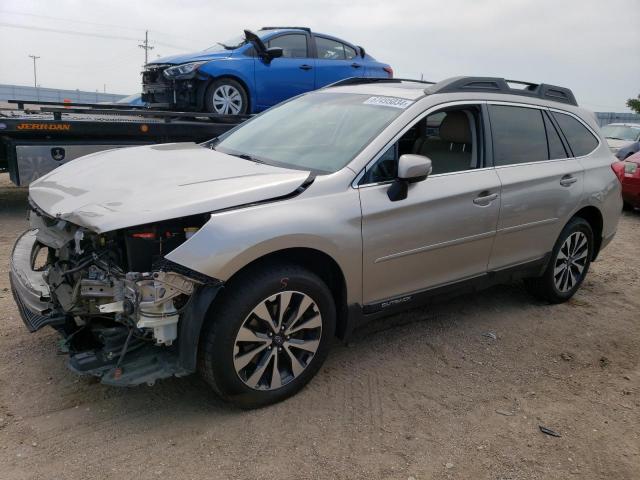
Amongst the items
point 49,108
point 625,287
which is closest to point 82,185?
point 49,108

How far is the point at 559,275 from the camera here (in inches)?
192

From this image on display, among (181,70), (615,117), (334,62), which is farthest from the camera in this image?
(615,117)

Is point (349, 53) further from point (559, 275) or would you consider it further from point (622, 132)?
point (622, 132)

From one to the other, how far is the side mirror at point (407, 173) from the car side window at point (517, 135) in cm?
100

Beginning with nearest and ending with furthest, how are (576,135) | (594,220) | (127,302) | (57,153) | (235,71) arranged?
(127,302) < (576,135) < (594,220) < (57,153) < (235,71)

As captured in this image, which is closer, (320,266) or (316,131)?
(320,266)

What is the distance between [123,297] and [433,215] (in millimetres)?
1943

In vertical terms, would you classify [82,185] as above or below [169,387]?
above

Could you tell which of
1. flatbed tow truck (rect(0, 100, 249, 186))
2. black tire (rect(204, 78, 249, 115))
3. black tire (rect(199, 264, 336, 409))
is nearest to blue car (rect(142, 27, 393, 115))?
black tire (rect(204, 78, 249, 115))

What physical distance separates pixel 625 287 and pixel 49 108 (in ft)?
A: 23.5

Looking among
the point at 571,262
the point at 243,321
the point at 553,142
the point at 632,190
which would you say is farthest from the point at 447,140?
the point at 632,190

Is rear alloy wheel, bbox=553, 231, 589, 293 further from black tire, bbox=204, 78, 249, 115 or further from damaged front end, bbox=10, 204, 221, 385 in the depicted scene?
black tire, bbox=204, 78, 249, 115

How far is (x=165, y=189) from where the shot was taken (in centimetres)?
291

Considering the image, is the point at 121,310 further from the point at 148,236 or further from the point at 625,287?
the point at 625,287
